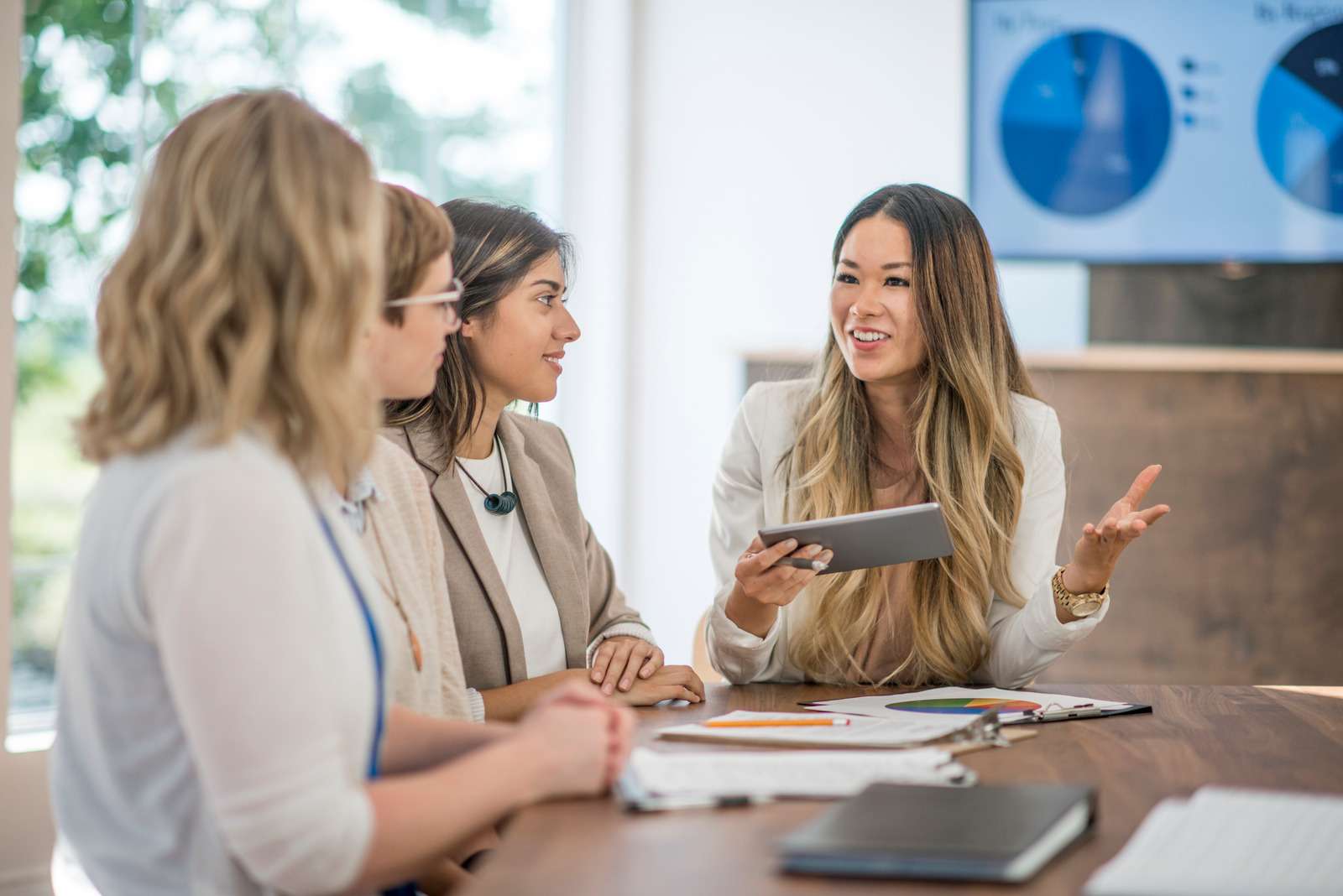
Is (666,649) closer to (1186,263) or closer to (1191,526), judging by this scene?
(1191,526)

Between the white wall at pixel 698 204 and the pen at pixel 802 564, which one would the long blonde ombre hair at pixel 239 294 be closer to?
the pen at pixel 802 564

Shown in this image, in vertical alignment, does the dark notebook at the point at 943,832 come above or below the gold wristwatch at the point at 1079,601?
above

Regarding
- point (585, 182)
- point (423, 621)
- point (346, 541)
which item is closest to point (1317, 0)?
point (585, 182)

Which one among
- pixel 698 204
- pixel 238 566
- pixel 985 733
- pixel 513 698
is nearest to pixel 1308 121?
pixel 698 204

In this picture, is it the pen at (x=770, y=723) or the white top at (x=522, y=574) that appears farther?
the white top at (x=522, y=574)

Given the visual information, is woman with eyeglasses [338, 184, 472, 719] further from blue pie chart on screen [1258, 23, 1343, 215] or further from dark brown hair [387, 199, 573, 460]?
blue pie chart on screen [1258, 23, 1343, 215]

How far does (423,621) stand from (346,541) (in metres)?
0.46

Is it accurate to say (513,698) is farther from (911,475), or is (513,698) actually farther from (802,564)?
(911,475)

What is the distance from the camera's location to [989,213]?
13.4ft

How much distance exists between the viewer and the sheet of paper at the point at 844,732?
142 centimetres

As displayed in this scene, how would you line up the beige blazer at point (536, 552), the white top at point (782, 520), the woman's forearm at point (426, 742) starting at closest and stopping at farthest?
the woman's forearm at point (426, 742), the beige blazer at point (536, 552), the white top at point (782, 520)

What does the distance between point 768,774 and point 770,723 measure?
0.93 ft

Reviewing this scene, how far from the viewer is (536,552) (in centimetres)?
205

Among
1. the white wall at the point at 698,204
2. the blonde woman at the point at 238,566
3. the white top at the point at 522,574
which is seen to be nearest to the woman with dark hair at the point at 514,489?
the white top at the point at 522,574
